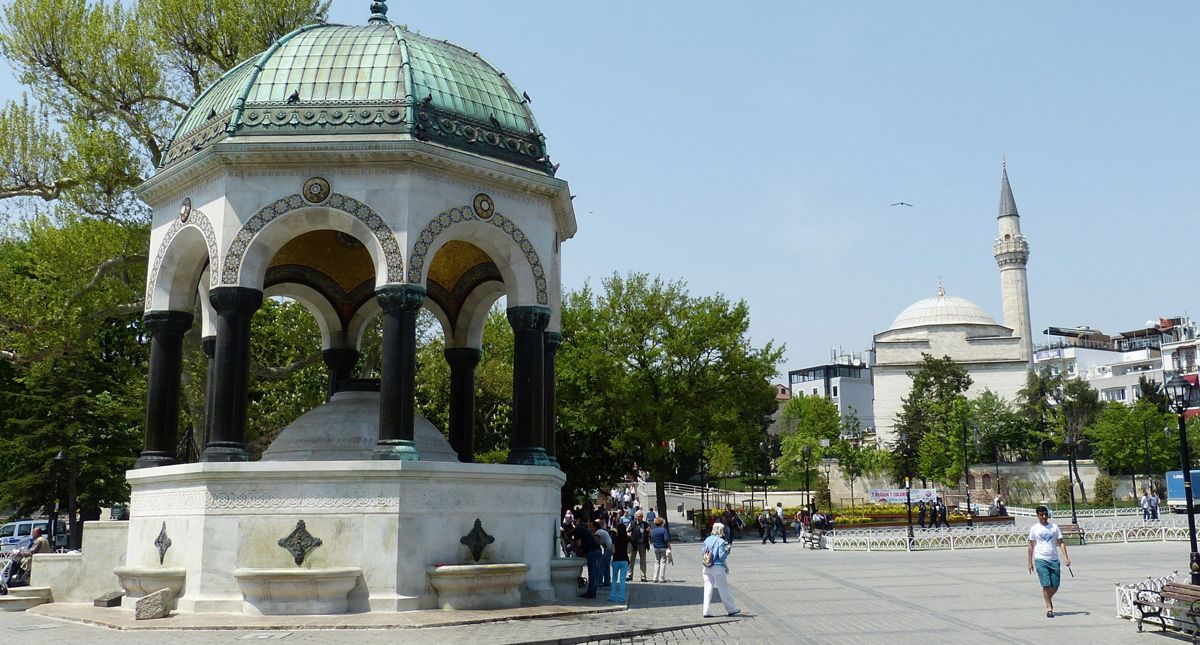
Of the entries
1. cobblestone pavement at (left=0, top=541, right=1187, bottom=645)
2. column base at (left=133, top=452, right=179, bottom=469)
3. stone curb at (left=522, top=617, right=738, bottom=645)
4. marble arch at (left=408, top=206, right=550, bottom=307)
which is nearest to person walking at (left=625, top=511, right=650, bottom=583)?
cobblestone pavement at (left=0, top=541, right=1187, bottom=645)

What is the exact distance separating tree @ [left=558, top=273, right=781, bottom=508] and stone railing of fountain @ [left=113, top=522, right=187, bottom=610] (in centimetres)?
2542

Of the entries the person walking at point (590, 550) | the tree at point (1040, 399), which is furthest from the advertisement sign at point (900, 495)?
the tree at point (1040, 399)

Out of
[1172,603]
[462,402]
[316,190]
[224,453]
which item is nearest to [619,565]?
[462,402]

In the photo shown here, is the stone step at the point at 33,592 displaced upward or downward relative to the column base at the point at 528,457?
downward

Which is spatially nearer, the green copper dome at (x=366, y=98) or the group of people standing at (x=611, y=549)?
the green copper dome at (x=366, y=98)

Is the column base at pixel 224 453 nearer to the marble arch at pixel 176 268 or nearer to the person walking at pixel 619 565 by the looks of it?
the marble arch at pixel 176 268

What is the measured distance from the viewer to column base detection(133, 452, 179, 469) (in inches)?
574

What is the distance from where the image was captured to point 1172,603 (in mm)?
11727

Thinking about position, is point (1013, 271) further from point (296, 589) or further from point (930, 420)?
point (296, 589)

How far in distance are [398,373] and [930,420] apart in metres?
66.1

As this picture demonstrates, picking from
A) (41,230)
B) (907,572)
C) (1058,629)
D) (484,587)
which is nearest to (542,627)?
(484,587)

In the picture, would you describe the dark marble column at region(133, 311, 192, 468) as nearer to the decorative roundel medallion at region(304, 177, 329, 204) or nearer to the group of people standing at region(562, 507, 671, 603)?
the decorative roundel medallion at region(304, 177, 329, 204)

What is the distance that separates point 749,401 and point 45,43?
89.3ft

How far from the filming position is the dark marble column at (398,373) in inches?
519
